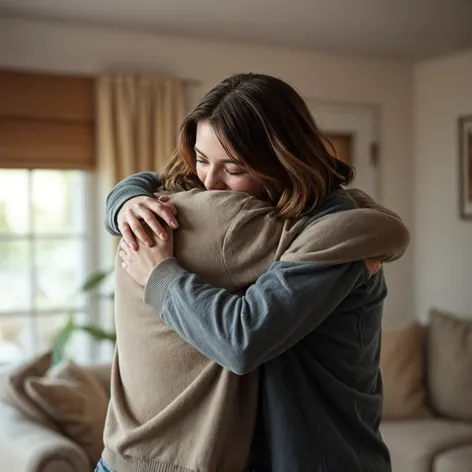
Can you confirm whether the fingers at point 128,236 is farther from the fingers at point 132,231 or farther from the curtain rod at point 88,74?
the curtain rod at point 88,74

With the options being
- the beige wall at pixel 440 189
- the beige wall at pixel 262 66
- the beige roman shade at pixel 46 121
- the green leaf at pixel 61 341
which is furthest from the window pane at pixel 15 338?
the beige wall at pixel 440 189

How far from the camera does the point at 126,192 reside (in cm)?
138

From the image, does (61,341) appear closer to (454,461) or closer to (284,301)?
(454,461)

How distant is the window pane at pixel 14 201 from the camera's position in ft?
13.2

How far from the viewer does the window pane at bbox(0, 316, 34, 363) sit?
402cm

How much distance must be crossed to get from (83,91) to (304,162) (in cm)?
309

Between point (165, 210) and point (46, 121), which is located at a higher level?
point (46, 121)

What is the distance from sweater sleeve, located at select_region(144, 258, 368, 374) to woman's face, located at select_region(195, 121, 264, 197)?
0.63 feet

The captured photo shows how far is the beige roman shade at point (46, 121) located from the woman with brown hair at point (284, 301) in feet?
9.11

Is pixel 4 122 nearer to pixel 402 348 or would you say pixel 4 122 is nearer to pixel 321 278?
pixel 402 348

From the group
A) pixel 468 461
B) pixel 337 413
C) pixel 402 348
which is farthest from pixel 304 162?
pixel 402 348

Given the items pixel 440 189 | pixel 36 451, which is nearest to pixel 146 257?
pixel 36 451

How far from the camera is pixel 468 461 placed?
3.15 meters

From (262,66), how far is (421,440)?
2471 mm
